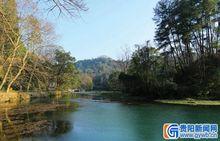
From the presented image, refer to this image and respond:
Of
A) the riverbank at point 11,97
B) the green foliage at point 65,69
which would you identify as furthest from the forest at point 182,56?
the green foliage at point 65,69

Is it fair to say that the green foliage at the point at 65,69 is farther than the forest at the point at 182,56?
Yes

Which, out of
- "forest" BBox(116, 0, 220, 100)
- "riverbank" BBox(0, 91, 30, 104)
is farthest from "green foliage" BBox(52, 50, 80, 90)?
"riverbank" BBox(0, 91, 30, 104)

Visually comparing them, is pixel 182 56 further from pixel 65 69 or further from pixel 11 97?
pixel 65 69

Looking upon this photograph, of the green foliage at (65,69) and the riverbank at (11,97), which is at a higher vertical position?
the green foliage at (65,69)

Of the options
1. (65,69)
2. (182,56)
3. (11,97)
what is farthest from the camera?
(65,69)

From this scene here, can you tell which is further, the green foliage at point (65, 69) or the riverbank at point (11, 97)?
the green foliage at point (65, 69)

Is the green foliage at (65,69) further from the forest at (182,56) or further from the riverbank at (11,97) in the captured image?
the riverbank at (11,97)

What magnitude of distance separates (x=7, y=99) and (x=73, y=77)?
124 feet

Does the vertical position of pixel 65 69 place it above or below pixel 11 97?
above

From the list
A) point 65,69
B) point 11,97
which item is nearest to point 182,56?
point 11,97

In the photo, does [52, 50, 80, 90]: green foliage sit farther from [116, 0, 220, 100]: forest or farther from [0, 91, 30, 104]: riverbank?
[0, 91, 30, 104]: riverbank

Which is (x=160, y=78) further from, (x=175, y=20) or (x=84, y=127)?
(x=84, y=127)

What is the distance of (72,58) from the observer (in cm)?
7656

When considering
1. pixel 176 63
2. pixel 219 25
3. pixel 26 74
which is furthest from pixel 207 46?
pixel 26 74
